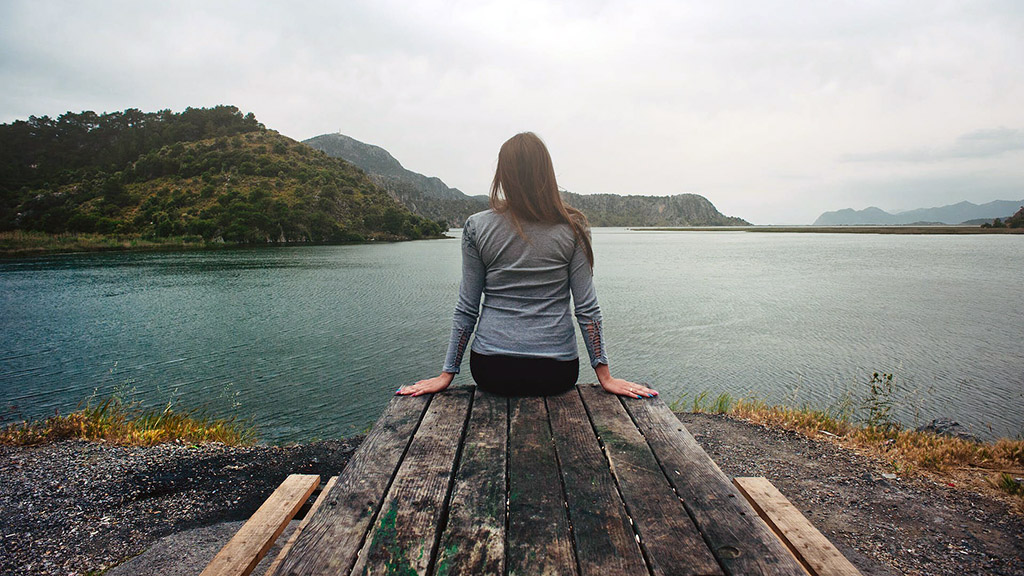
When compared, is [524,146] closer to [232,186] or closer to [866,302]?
[866,302]

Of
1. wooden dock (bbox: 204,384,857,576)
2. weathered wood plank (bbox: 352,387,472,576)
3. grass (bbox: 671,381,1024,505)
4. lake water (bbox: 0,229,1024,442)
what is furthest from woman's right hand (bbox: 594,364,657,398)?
lake water (bbox: 0,229,1024,442)

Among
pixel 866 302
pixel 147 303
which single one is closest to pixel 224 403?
pixel 147 303

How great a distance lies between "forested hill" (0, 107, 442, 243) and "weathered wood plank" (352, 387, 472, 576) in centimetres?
6640

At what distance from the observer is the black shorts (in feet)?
10.0

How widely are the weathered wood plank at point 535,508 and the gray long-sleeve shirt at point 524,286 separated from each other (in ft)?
1.96

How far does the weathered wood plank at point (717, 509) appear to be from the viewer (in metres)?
1.58

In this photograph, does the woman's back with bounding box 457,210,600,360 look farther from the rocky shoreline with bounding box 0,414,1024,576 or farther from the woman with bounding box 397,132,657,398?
the rocky shoreline with bounding box 0,414,1024,576

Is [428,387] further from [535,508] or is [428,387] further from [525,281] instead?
[535,508]

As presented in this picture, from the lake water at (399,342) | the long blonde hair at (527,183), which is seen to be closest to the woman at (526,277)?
the long blonde hair at (527,183)

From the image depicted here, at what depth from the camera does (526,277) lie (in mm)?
3127

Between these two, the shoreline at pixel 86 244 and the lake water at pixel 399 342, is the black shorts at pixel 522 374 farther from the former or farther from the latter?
the shoreline at pixel 86 244

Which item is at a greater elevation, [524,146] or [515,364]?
[524,146]

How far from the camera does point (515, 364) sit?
305 centimetres

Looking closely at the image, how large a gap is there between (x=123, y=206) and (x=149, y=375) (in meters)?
73.8
